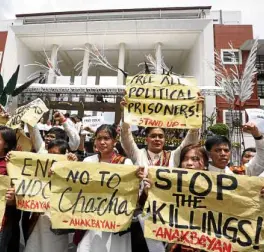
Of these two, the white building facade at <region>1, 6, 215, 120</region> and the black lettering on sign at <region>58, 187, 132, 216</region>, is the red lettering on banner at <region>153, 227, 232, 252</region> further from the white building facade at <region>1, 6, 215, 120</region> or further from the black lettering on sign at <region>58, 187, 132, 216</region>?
the white building facade at <region>1, 6, 215, 120</region>

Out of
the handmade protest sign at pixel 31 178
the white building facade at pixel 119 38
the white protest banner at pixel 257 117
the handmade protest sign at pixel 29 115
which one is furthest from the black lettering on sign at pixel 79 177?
the white building facade at pixel 119 38

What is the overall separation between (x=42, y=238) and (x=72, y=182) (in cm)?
69

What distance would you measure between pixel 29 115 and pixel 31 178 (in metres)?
1.12

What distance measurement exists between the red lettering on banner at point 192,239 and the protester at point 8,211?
135cm

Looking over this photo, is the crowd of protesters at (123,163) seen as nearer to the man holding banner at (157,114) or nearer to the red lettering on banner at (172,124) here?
the man holding banner at (157,114)

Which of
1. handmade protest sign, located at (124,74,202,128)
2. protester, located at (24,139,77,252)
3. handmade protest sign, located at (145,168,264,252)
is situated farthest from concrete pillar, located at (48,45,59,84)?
handmade protest sign, located at (145,168,264,252)

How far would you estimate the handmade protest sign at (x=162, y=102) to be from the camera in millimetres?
3188

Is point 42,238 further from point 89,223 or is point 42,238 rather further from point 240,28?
point 240,28

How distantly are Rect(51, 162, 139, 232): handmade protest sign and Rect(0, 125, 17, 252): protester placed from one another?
46 centimetres

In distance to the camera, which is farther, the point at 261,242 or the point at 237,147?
the point at 237,147

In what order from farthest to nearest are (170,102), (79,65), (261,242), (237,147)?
(79,65), (237,147), (170,102), (261,242)

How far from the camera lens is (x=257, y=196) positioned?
2184 mm

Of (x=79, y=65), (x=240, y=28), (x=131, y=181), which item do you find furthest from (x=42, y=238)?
(x=79, y=65)

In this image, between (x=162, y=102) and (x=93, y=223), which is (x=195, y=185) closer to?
(x=93, y=223)
